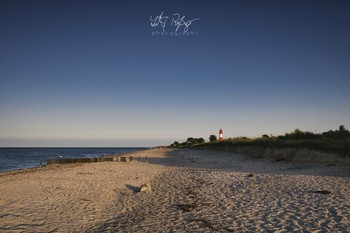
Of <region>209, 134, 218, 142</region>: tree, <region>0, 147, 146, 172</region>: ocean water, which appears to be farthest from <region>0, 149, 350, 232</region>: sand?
<region>209, 134, 218, 142</region>: tree

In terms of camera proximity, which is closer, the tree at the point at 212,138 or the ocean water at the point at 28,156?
the ocean water at the point at 28,156

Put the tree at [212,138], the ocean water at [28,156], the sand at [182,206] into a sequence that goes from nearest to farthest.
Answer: the sand at [182,206] < the ocean water at [28,156] < the tree at [212,138]

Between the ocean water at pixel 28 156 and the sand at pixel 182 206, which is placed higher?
the sand at pixel 182 206

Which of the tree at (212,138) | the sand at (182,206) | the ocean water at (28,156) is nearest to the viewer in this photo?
the sand at (182,206)

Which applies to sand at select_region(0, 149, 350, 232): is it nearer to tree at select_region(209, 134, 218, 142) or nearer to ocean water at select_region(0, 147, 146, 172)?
ocean water at select_region(0, 147, 146, 172)

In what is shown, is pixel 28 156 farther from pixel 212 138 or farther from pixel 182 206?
pixel 182 206

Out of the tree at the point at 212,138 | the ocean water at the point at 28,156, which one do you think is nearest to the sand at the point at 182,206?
the ocean water at the point at 28,156

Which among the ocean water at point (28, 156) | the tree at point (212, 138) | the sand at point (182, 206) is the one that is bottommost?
the ocean water at point (28, 156)

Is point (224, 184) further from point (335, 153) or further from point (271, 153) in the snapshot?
point (271, 153)

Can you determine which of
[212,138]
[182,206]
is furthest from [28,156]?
[182,206]

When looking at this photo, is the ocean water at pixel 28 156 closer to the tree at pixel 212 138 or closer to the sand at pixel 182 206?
the sand at pixel 182 206

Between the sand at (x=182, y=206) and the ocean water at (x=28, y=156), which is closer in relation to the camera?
the sand at (x=182, y=206)

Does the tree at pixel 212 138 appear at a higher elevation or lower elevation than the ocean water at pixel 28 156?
higher

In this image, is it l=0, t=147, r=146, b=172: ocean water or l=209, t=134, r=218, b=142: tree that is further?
l=209, t=134, r=218, b=142: tree
